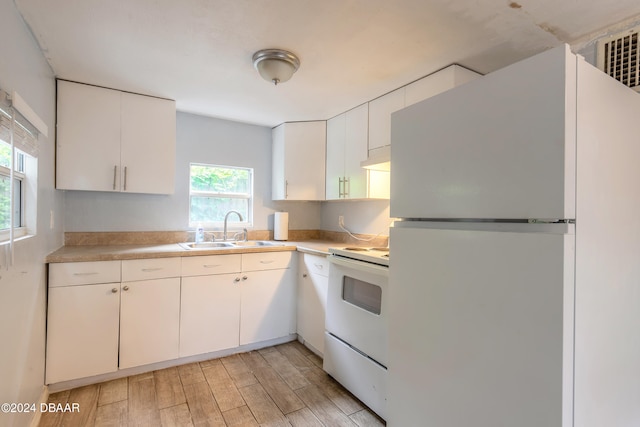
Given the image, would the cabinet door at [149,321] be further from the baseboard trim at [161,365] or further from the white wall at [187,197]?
the white wall at [187,197]

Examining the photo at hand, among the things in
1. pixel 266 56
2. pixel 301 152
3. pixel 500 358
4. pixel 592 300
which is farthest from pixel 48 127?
pixel 592 300

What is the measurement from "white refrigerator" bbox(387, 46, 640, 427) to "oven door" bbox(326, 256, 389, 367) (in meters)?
0.49

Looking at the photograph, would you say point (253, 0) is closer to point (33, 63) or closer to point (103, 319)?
point (33, 63)

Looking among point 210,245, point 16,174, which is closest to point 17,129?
point 16,174

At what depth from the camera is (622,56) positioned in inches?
56.1

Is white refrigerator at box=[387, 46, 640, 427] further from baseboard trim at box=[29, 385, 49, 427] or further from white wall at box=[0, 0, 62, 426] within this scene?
baseboard trim at box=[29, 385, 49, 427]

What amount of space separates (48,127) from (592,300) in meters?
2.89

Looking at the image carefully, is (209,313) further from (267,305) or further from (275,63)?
(275,63)

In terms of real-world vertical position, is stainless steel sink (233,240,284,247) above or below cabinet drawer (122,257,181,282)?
above

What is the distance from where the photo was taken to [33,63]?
5.36ft

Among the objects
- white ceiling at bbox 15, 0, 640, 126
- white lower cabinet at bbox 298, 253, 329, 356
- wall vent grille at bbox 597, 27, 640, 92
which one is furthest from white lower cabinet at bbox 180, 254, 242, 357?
wall vent grille at bbox 597, 27, 640, 92

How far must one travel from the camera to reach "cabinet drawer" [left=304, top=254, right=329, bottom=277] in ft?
7.78

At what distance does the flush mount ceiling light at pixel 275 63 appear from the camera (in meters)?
1.76

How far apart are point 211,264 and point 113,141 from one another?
1.22 m
